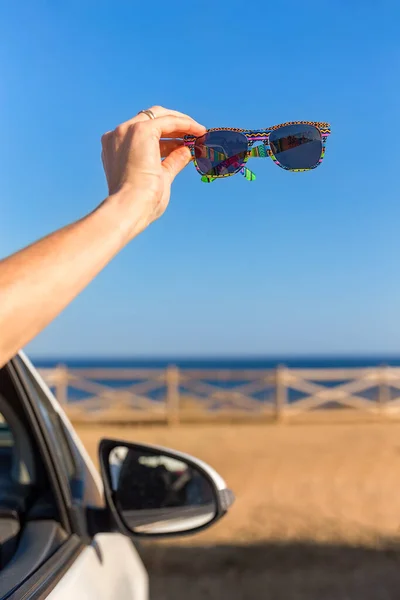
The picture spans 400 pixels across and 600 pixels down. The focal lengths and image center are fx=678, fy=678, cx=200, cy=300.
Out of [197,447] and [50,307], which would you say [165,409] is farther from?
[50,307]

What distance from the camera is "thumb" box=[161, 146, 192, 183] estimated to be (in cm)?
131

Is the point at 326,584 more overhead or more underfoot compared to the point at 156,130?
more underfoot

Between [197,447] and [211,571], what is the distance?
655cm

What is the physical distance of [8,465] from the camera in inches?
87.2

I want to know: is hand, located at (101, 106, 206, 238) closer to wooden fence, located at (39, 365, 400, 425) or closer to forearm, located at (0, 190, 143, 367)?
forearm, located at (0, 190, 143, 367)

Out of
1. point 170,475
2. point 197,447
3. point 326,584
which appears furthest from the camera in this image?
point 197,447

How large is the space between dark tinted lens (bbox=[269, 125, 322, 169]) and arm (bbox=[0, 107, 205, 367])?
16cm

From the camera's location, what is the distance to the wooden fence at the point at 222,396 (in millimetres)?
15773

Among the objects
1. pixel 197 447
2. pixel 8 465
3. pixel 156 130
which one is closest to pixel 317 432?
pixel 197 447

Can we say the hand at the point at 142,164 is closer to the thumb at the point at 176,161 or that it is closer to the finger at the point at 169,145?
the thumb at the point at 176,161

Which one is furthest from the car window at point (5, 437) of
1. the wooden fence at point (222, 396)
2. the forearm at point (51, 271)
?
the wooden fence at point (222, 396)

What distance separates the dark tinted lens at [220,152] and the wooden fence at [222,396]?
14.4 m

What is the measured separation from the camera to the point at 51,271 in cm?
90

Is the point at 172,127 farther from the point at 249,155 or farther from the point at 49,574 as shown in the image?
the point at 49,574
